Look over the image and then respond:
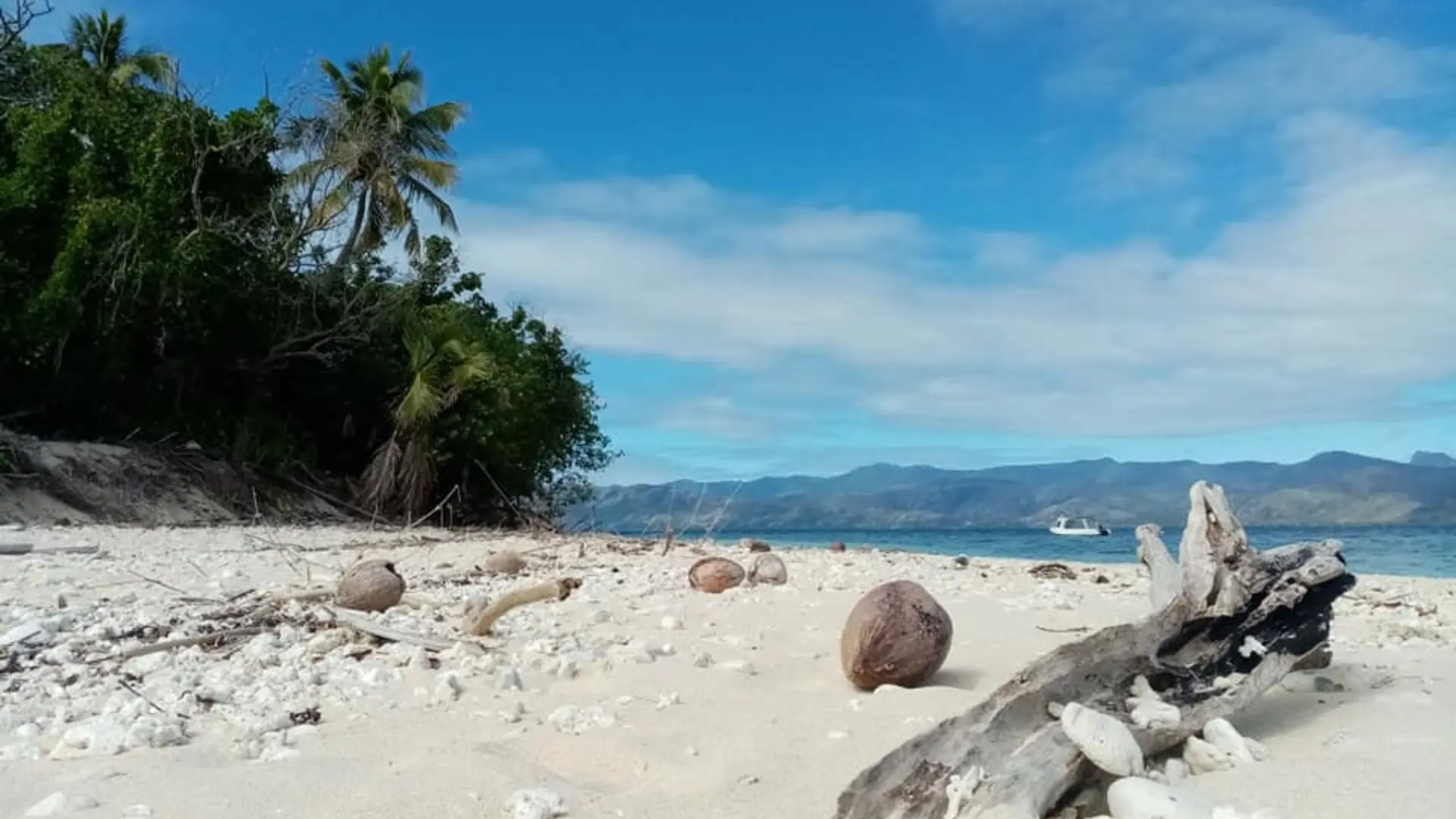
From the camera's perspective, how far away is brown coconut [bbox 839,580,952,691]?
3586 millimetres

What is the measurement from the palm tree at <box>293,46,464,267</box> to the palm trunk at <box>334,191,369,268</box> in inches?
0.8

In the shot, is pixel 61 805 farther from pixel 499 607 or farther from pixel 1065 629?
pixel 1065 629

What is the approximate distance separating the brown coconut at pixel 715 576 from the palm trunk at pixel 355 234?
46.9ft

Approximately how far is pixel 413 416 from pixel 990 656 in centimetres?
1403

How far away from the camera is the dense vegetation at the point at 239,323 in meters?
14.1

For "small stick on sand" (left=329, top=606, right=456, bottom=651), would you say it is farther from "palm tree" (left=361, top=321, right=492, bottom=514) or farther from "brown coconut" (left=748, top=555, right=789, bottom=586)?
"palm tree" (left=361, top=321, right=492, bottom=514)

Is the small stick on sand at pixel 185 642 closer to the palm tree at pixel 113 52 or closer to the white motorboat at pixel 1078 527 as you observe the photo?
the palm tree at pixel 113 52

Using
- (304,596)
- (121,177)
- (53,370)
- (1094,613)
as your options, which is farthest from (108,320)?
(1094,613)

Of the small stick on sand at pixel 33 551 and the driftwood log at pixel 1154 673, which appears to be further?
the small stick on sand at pixel 33 551

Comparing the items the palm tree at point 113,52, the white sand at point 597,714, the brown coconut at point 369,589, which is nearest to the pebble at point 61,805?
the white sand at point 597,714

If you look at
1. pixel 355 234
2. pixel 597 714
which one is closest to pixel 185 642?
pixel 597 714

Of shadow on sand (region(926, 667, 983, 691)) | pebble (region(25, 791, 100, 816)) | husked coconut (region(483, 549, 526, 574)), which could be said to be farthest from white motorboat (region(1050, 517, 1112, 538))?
pebble (region(25, 791, 100, 816))

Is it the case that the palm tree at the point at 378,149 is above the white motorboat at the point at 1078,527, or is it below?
above

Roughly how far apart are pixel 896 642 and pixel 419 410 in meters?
14.3
